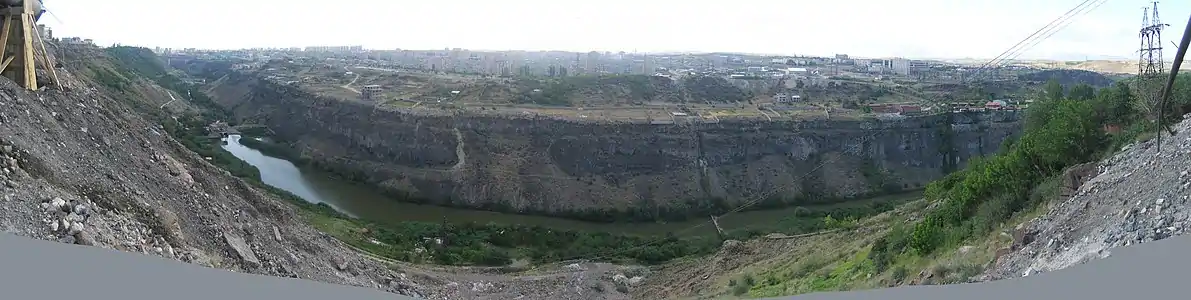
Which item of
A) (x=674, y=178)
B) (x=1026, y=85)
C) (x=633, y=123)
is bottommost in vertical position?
(x=674, y=178)

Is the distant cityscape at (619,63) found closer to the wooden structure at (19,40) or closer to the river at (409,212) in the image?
the river at (409,212)

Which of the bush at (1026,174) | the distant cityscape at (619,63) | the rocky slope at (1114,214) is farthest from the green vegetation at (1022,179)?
the distant cityscape at (619,63)

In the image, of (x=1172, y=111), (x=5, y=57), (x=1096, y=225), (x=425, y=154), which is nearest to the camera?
(x=1096, y=225)

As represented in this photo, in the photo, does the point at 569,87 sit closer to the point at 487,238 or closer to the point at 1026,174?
the point at 487,238

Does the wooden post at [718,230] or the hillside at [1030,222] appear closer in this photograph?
the hillside at [1030,222]

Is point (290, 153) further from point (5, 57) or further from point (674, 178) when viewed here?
point (5, 57)

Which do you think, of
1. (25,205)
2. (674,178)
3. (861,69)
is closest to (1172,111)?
(25,205)
